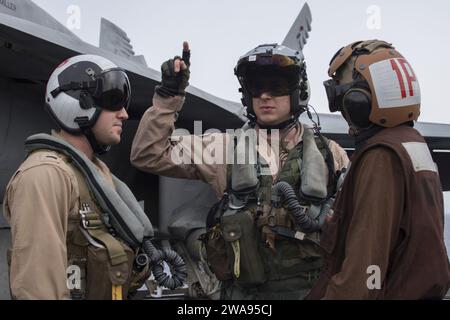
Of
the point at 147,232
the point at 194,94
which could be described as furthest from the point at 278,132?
the point at 194,94

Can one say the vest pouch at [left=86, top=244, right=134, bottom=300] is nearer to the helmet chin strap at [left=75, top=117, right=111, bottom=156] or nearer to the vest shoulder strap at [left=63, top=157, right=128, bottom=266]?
the vest shoulder strap at [left=63, top=157, right=128, bottom=266]

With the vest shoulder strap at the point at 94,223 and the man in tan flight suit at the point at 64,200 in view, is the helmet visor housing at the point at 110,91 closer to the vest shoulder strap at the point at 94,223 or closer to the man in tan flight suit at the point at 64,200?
the man in tan flight suit at the point at 64,200

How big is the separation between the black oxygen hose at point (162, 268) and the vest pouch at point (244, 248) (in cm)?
37

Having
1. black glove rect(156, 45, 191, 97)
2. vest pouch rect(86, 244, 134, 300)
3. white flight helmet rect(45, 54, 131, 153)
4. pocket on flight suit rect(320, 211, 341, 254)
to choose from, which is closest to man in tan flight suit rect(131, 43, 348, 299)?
black glove rect(156, 45, 191, 97)

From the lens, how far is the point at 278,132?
2.89 m

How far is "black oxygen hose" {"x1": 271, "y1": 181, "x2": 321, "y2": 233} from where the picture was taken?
251 cm

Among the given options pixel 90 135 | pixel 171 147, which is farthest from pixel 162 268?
pixel 171 147

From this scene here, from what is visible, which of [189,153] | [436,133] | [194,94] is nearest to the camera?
[189,153]

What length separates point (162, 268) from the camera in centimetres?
227

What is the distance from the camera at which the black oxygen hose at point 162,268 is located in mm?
2199

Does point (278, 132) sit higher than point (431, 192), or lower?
higher

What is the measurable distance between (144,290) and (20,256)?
9.63 feet

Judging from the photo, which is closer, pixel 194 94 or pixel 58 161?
pixel 58 161
